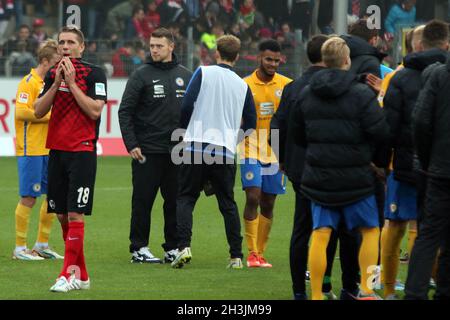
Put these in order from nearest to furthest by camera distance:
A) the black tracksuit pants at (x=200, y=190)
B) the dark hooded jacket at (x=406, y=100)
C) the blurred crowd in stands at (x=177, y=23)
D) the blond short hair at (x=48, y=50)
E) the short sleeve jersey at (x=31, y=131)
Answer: the dark hooded jacket at (x=406, y=100) < the black tracksuit pants at (x=200, y=190) < the blond short hair at (x=48, y=50) < the short sleeve jersey at (x=31, y=131) < the blurred crowd in stands at (x=177, y=23)

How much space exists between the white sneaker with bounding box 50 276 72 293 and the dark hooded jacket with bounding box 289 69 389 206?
2.27 meters

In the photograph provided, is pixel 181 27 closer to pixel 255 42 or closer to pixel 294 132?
pixel 255 42

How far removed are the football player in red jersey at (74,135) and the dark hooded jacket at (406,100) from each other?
7.78 feet

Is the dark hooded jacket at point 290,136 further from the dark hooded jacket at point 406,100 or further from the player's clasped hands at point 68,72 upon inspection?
the player's clasped hands at point 68,72

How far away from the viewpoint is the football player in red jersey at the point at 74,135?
9.16m

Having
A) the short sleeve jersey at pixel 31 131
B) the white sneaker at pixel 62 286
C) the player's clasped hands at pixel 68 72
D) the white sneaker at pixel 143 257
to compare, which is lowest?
the white sneaker at pixel 143 257

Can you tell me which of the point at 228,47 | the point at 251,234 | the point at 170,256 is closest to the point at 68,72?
the point at 228,47

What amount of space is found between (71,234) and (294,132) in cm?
206

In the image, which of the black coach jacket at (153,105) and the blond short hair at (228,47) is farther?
the black coach jacket at (153,105)

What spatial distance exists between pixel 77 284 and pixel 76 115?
1.38 m

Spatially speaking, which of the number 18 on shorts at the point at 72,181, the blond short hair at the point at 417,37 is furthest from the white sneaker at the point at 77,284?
the blond short hair at the point at 417,37

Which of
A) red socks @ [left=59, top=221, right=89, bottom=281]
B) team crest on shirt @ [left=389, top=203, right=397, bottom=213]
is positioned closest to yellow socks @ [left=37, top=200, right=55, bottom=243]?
red socks @ [left=59, top=221, right=89, bottom=281]

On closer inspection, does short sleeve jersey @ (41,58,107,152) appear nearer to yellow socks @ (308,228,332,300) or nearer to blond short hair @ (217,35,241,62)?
blond short hair @ (217,35,241,62)
